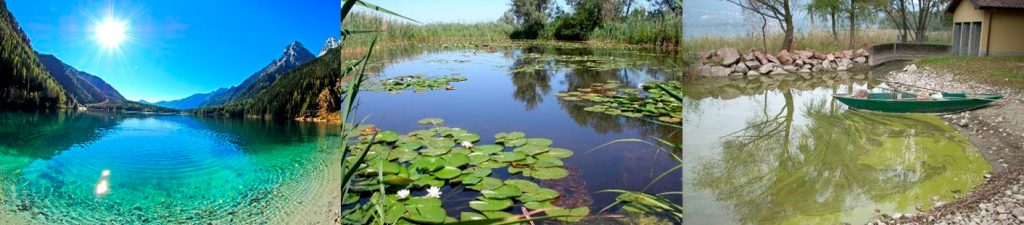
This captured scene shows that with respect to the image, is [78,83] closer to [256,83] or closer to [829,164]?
[256,83]

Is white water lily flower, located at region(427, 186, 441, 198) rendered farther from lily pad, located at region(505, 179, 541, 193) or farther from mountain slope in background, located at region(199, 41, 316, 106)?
mountain slope in background, located at region(199, 41, 316, 106)

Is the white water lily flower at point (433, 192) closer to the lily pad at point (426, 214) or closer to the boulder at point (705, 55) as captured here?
the lily pad at point (426, 214)

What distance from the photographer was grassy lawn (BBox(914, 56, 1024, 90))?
392 centimetres

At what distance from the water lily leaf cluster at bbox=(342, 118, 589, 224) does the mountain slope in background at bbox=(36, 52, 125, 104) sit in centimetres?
67

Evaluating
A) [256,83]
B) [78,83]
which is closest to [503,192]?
[256,83]

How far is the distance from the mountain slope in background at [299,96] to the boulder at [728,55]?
3.30 metres

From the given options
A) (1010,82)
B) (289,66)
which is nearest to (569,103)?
(289,66)

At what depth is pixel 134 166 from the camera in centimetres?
165

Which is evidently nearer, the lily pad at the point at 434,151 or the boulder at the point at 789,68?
the lily pad at the point at 434,151

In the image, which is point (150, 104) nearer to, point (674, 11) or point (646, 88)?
point (674, 11)

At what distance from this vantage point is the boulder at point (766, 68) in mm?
4938

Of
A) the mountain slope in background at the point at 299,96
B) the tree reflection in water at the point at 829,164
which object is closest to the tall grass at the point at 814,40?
the tree reflection in water at the point at 829,164

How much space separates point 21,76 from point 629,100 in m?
2.16

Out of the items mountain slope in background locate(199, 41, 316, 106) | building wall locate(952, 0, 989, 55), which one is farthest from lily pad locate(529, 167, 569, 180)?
building wall locate(952, 0, 989, 55)
